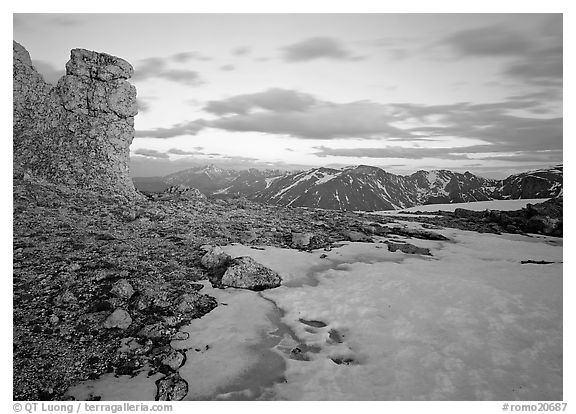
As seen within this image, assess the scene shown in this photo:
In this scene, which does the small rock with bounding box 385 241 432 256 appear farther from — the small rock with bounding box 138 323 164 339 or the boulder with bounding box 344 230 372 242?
the small rock with bounding box 138 323 164 339

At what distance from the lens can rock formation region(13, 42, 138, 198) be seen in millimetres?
21297

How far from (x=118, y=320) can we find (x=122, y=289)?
1817 mm

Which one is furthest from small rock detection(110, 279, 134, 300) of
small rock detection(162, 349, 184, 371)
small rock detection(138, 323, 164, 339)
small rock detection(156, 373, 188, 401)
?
small rock detection(156, 373, 188, 401)

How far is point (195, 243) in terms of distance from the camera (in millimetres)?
17422

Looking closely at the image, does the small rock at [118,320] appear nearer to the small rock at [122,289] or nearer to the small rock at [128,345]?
the small rock at [128,345]

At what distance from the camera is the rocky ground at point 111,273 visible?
25.6ft

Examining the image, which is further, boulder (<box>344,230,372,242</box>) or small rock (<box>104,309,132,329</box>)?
boulder (<box>344,230,372,242</box>)

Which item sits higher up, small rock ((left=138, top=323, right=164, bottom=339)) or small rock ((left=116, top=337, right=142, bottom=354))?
small rock ((left=138, top=323, right=164, bottom=339))

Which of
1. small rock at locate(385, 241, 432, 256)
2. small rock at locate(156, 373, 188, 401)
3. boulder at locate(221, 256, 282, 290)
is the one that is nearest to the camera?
small rock at locate(156, 373, 188, 401)

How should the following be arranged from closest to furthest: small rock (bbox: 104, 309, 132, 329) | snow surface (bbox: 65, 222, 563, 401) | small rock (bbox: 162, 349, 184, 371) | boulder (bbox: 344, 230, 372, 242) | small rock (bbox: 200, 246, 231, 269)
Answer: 1. snow surface (bbox: 65, 222, 563, 401)
2. small rock (bbox: 162, 349, 184, 371)
3. small rock (bbox: 104, 309, 132, 329)
4. small rock (bbox: 200, 246, 231, 269)
5. boulder (bbox: 344, 230, 372, 242)

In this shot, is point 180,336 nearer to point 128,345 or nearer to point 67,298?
point 128,345

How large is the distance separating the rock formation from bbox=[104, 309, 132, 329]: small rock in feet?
52.0

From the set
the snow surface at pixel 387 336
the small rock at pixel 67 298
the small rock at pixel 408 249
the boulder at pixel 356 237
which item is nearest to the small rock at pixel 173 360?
the snow surface at pixel 387 336
